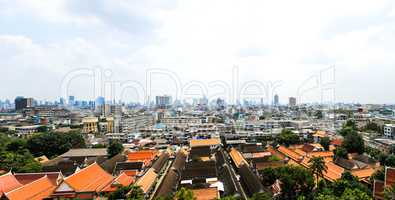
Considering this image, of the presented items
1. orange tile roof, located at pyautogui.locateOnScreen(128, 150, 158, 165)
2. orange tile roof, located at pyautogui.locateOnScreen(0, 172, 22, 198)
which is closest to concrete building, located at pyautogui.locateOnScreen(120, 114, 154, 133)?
orange tile roof, located at pyautogui.locateOnScreen(128, 150, 158, 165)

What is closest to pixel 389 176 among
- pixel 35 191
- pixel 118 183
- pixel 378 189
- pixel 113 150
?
pixel 378 189

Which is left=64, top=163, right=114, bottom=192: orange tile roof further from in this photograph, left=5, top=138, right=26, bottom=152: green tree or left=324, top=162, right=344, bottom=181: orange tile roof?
left=324, top=162, right=344, bottom=181: orange tile roof

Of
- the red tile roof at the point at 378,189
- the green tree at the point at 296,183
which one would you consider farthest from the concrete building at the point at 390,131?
the green tree at the point at 296,183

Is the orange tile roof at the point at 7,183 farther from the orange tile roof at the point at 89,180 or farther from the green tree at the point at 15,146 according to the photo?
the green tree at the point at 15,146

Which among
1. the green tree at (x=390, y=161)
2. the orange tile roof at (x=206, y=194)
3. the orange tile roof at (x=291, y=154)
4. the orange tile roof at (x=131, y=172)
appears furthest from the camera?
the orange tile roof at (x=291, y=154)

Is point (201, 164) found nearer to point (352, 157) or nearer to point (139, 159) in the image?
point (139, 159)

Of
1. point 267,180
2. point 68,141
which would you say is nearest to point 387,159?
point 267,180
